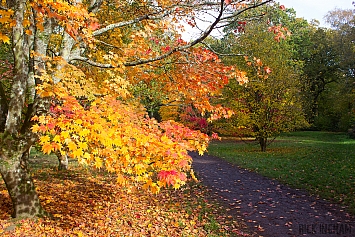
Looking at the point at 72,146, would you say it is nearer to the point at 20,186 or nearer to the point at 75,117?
the point at 75,117

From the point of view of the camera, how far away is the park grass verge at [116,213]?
5661 mm

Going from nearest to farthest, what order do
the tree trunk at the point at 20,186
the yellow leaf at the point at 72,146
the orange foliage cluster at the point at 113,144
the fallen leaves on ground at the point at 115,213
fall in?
the yellow leaf at the point at 72,146 → the orange foliage cluster at the point at 113,144 → the tree trunk at the point at 20,186 → the fallen leaves on ground at the point at 115,213

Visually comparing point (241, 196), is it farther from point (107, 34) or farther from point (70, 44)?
point (107, 34)

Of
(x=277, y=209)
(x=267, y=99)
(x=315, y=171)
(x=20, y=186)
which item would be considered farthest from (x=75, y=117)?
(x=267, y=99)

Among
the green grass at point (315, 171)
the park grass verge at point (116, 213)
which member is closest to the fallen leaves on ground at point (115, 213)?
the park grass verge at point (116, 213)

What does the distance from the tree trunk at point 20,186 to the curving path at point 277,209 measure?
4558 millimetres

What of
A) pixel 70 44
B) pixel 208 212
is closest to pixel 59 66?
pixel 70 44

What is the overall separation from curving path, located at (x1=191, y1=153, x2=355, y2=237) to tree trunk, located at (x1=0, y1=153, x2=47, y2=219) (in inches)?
179

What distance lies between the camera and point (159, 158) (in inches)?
171

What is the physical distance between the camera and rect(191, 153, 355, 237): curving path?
5.98m

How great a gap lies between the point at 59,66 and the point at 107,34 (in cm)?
505

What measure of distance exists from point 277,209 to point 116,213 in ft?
13.4

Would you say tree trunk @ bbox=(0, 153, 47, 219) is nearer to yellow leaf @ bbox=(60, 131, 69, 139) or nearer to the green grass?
yellow leaf @ bbox=(60, 131, 69, 139)

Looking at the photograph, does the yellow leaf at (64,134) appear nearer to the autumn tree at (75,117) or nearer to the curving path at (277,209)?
the autumn tree at (75,117)
